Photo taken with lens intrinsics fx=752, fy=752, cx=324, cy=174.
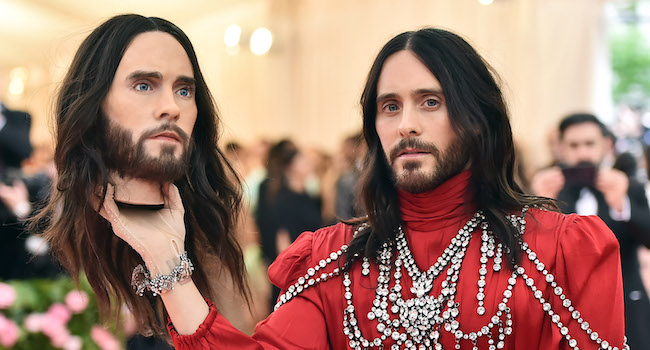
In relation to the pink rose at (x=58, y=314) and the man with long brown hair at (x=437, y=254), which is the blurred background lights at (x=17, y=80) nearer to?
the pink rose at (x=58, y=314)

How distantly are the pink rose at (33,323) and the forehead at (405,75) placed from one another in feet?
6.91

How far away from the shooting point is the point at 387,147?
1.97 meters

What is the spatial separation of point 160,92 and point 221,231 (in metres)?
0.41

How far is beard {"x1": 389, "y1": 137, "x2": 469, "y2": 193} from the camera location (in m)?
1.91

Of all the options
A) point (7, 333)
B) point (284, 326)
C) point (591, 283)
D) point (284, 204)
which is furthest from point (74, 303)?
point (591, 283)

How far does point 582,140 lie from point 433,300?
234 centimetres

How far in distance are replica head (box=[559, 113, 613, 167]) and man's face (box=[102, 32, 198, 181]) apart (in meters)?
2.62

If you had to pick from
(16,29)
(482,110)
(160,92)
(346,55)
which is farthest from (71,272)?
(16,29)

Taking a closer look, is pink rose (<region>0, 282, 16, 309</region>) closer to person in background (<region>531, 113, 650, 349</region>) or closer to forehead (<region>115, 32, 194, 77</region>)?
forehead (<region>115, 32, 194, 77</region>)

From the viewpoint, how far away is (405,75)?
197 cm

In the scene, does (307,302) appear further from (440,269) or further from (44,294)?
(44,294)

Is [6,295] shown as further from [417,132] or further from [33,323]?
[417,132]

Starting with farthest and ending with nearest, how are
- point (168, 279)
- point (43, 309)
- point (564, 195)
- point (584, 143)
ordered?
point (584, 143), point (564, 195), point (43, 309), point (168, 279)

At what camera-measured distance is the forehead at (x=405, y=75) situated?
1945 millimetres
